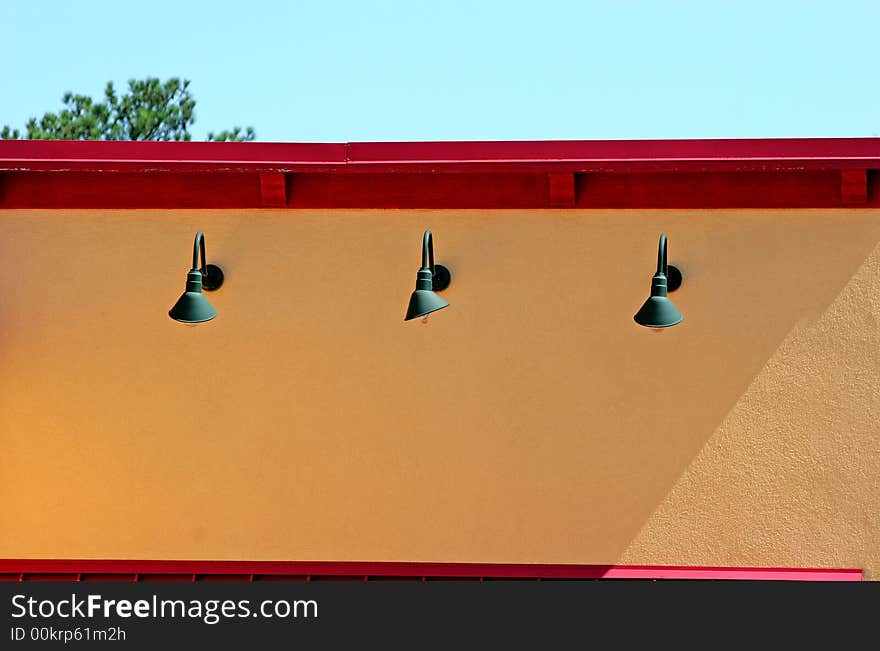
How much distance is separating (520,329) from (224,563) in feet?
6.87

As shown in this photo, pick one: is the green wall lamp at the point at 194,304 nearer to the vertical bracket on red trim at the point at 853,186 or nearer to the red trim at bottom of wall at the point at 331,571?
the red trim at bottom of wall at the point at 331,571

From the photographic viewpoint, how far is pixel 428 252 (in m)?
6.47

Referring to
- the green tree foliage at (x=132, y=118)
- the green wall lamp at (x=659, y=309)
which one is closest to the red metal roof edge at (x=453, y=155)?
the green wall lamp at (x=659, y=309)

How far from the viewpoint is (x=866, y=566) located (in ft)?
21.1

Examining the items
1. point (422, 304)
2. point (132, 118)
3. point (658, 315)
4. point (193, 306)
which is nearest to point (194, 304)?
point (193, 306)

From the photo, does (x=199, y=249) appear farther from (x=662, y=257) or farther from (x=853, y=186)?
(x=853, y=186)

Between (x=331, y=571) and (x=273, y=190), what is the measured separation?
2150 millimetres

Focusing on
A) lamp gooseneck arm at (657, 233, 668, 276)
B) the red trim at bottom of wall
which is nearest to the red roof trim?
lamp gooseneck arm at (657, 233, 668, 276)

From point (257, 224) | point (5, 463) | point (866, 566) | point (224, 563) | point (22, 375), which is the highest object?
point (257, 224)

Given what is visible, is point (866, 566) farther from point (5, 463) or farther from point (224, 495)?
point (5, 463)

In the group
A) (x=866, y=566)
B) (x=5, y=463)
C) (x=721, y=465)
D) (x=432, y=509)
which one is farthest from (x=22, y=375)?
(x=866, y=566)

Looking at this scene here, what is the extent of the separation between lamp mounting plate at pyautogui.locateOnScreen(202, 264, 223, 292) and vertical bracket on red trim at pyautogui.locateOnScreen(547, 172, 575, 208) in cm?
190

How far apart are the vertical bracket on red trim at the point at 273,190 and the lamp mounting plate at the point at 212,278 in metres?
0.45

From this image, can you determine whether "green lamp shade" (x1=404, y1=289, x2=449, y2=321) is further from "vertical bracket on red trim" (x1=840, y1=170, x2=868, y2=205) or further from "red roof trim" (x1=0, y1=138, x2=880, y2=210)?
"vertical bracket on red trim" (x1=840, y1=170, x2=868, y2=205)
